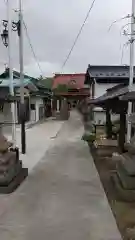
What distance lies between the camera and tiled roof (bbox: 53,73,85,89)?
159 ft

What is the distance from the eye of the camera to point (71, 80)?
4950 centimetres

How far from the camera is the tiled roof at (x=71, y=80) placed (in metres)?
48.6

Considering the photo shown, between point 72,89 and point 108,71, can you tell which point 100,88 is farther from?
point 72,89

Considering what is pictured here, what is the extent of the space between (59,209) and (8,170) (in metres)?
2.33

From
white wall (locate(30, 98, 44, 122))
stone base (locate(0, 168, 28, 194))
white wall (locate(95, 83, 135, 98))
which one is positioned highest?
white wall (locate(95, 83, 135, 98))

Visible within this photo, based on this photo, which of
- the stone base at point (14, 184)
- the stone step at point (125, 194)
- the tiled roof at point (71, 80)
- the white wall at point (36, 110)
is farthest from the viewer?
the tiled roof at point (71, 80)

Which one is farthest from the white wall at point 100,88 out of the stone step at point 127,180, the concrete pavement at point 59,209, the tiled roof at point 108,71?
the stone step at point 127,180

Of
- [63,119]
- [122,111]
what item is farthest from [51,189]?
Result: [63,119]

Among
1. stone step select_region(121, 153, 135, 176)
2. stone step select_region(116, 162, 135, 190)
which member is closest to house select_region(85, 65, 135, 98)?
stone step select_region(121, 153, 135, 176)

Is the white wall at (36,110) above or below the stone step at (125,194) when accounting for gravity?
above

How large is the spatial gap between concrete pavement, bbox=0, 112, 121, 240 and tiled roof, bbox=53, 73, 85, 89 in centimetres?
3672

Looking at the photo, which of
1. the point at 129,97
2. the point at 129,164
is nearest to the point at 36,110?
the point at 129,164

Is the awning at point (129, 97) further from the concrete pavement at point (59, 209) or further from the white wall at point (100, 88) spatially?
the white wall at point (100, 88)

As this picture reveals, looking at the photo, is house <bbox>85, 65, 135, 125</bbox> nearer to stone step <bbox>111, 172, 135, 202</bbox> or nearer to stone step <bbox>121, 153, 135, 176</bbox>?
stone step <bbox>121, 153, 135, 176</bbox>
